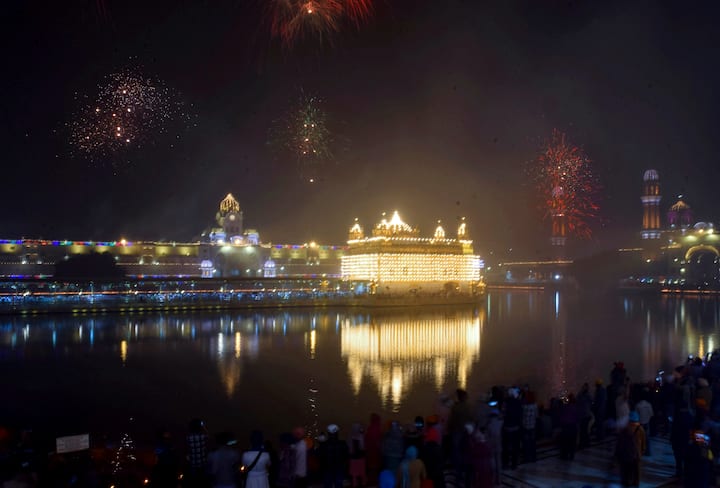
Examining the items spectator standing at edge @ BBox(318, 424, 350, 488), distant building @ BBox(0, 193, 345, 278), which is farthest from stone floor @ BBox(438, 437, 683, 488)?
distant building @ BBox(0, 193, 345, 278)

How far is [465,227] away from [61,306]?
1767 inches

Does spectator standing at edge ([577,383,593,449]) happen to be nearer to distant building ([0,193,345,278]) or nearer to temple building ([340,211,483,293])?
temple building ([340,211,483,293])

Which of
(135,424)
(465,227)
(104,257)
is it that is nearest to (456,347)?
(135,424)

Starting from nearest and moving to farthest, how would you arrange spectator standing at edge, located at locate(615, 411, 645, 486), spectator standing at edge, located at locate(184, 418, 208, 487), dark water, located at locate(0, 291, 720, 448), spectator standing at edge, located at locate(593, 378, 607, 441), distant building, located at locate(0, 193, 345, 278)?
spectator standing at edge, located at locate(184, 418, 208, 487)
spectator standing at edge, located at locate(615, 411, 645, 486)
spectator standing at edge, located at locate(593, 378, 607, 441)
dark water, located at locate(0, 291, 720, 448)
distant building, located at locate(0, 193, 345, 278)

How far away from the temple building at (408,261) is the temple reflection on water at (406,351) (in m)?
17.6

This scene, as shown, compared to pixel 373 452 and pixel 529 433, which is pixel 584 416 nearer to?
pixel 529 433

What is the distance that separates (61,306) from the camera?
141 ft

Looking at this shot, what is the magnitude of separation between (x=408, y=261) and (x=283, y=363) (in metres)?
38.2

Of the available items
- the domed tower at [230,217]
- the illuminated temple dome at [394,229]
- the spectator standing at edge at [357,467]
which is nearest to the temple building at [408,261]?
the illuminated temple dome at [394,229]

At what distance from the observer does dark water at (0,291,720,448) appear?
15062mm

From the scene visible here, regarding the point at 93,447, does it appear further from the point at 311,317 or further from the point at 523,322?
the point at 523,322

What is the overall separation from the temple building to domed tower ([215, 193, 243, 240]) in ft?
118

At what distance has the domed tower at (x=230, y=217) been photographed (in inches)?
3760

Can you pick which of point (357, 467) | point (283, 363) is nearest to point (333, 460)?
point (357, 467)
